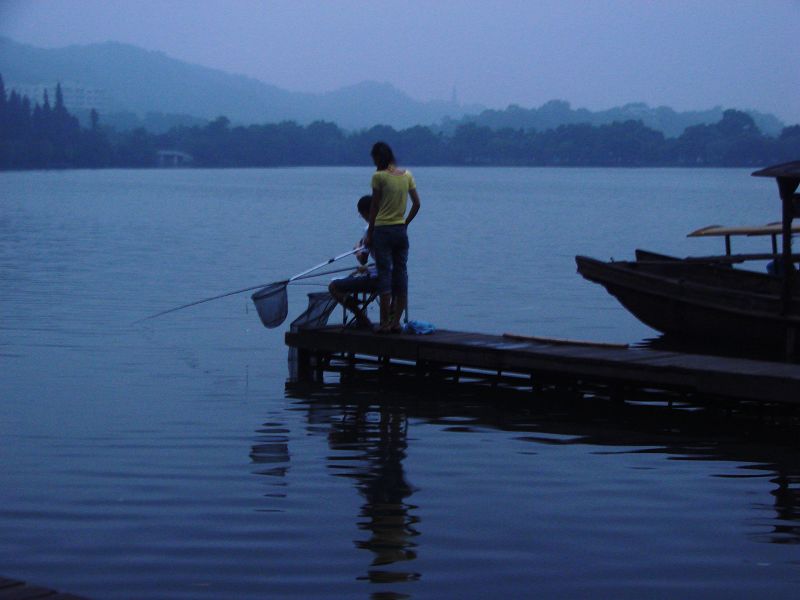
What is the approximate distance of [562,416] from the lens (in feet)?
42.5

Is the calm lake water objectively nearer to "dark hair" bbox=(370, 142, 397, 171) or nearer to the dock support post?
the dock support post

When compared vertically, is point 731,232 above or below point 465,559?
above

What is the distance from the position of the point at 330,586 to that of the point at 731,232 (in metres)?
12.5

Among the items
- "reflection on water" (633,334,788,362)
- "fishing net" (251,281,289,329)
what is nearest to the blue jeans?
"fishing net" (251,281,289,329)

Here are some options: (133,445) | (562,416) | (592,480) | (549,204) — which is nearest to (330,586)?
(592,480)

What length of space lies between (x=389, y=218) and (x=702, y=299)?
6333 mm

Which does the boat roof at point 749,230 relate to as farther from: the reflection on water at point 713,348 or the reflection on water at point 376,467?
the reflection on water at point 376,467

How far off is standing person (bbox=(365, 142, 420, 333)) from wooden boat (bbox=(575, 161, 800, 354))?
179 inches

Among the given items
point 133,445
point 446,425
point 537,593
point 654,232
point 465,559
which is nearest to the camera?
point 537,593

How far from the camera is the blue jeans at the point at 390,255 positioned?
43.8 ft

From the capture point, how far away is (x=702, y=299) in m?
17.8

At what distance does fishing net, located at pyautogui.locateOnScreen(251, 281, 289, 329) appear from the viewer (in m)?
15.2

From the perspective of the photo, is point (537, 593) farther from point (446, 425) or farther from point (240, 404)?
point (240, 404)

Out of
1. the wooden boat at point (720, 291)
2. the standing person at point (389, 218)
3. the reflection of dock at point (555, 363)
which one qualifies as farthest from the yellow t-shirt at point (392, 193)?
the wooden boat at point (720, 291)
